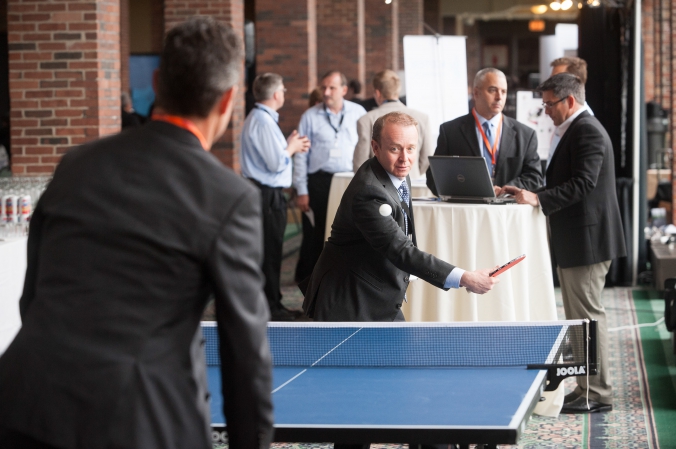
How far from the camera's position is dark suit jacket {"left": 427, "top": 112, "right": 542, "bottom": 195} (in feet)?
18.3

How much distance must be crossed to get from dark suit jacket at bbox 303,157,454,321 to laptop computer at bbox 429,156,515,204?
129 cm

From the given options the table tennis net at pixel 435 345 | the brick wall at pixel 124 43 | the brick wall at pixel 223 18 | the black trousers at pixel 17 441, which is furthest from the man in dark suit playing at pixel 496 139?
the brick wall at pixel 124 43

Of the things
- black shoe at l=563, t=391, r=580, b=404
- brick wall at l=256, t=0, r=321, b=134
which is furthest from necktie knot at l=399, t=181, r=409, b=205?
brick wall at l=256, t=0, r=321, b=134

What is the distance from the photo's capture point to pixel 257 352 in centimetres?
175

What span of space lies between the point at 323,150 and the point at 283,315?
1.58m

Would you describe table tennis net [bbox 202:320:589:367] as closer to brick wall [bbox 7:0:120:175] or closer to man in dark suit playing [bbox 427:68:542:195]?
man in dark suit playing [bbox 427:68:542:195]

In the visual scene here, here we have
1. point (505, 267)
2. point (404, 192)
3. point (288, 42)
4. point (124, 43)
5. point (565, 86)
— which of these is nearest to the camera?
point (505, 267)

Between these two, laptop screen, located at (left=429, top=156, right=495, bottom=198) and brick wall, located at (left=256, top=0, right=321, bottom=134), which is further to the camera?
brick wall, located at (left=256, top=0, right=321, bottom=134)

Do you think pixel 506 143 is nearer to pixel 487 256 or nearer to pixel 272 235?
pixel 487 256

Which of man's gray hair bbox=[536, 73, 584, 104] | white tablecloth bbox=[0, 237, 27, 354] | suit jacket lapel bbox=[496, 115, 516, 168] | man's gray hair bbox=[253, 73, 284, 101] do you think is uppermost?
man's gray hair bbox=[253, 73, 284, 101]

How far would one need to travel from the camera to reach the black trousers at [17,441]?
1718mm

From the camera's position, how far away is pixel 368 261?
367cm

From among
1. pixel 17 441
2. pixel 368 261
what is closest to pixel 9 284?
pixel 368 261

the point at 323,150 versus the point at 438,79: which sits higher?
the point at 438,79
